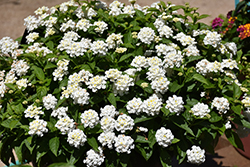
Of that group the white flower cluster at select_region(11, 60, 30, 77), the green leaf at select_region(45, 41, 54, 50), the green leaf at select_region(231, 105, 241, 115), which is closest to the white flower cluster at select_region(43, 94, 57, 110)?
the white flower cluster at select_region(11, 60, 30, 77)

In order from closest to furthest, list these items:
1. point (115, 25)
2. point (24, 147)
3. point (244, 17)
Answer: point (24, 147)
point (115, 25)
point (244, 17)

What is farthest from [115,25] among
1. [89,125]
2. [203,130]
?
[203,130]

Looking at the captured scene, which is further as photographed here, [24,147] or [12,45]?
[12,45]

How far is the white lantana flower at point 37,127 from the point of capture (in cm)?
212

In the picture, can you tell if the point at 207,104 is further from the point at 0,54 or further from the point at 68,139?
the point at 0,54

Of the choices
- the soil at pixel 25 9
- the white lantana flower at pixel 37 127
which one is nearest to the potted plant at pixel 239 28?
the soil at pixel 25 9

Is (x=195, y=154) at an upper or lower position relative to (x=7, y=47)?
lower

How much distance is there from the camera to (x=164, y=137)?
6.93 feet

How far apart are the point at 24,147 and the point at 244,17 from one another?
3100mm

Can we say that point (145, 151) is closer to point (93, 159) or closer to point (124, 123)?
point (124, 123)

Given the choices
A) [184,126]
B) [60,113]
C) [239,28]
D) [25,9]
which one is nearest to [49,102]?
[60,113]

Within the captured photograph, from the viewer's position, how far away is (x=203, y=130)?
2277 mm

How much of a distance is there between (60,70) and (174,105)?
95cm

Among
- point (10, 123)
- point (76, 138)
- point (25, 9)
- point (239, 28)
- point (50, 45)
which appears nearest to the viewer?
point (76, 138)
